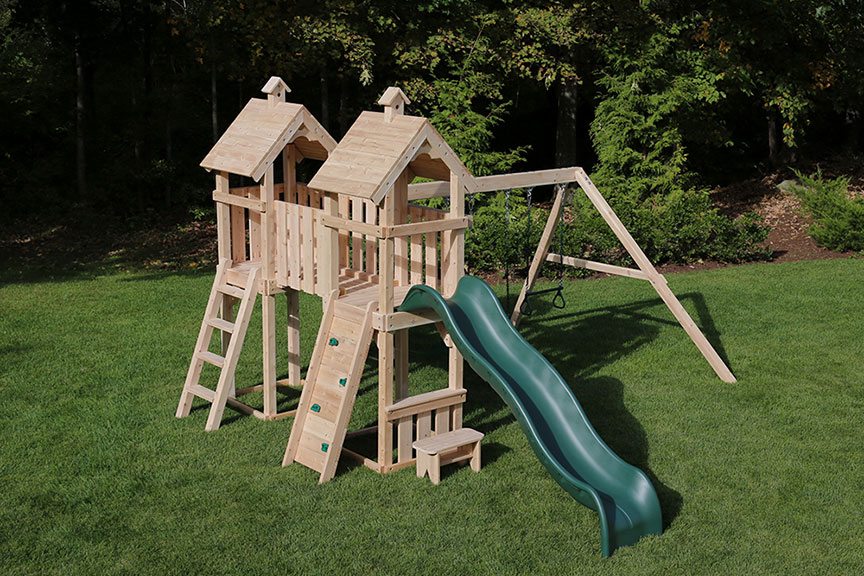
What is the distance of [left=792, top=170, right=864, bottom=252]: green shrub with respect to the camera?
16172mm

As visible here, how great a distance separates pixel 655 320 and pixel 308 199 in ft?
15.0

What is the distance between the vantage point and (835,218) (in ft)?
53.9

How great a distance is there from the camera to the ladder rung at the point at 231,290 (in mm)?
8938

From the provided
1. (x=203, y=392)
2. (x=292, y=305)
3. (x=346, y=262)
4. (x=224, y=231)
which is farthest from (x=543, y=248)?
(x=203, y=392)

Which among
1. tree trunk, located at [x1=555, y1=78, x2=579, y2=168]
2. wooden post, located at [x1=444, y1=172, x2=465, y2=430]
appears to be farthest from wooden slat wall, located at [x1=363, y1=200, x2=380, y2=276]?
tree trunk, located at [x1=555, y1=78, x2=579, y2=168]

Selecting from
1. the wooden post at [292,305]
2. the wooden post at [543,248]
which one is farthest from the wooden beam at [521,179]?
the wooden post at [292,305]

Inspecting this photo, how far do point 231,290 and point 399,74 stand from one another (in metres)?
11.7

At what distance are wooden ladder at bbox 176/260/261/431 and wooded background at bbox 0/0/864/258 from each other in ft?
25.0

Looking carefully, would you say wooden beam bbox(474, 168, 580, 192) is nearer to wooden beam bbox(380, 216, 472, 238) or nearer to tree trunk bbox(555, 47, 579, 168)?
wooden beam bbox(380, 216, 472, 238)

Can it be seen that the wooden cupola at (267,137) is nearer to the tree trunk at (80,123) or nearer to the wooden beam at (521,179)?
the wooden beam at (521,179)

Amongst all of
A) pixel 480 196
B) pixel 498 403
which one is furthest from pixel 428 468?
pixel 480 196

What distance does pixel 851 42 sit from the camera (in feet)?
64.0

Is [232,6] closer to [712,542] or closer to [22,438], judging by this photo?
[22,438]

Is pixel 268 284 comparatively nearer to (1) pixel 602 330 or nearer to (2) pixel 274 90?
(2) pixel 274 90
